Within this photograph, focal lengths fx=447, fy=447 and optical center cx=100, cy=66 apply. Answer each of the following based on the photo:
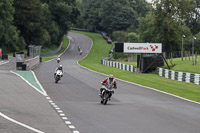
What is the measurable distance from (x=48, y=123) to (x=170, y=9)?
281 feet

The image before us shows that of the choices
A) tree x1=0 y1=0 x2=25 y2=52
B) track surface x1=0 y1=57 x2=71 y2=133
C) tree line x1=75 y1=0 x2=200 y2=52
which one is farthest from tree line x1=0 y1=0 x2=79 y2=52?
track surface x1=0 y1=57 x2=71 y2=133

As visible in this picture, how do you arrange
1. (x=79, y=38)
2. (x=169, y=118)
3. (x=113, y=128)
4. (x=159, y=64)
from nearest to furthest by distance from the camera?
(x=113, y=128) → (x=169, y=118) → (x=159, y=64) → (x=79, y=38)

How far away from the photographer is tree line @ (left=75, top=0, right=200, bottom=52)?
94.3 metres

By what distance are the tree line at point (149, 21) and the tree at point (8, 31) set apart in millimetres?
29019

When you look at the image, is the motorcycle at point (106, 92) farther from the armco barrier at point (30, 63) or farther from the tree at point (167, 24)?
the tree at point (167, 24)

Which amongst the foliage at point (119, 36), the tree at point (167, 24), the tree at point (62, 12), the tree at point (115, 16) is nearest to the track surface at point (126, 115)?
the tree at point (167, 24)

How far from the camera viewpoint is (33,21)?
98625 millimetres

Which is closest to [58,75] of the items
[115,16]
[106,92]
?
[106,92]

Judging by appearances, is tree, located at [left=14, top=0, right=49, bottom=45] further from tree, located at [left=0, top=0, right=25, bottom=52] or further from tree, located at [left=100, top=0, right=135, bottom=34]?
tree, located at [left=100, top=0, right=135, bottom=34]

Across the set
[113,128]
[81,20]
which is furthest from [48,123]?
[81,20]

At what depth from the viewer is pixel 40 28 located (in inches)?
3826

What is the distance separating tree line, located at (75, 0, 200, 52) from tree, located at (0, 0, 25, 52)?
29019mm

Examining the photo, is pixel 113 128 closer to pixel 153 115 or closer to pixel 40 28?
pixel 153 115

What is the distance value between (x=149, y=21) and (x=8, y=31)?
121 feet
